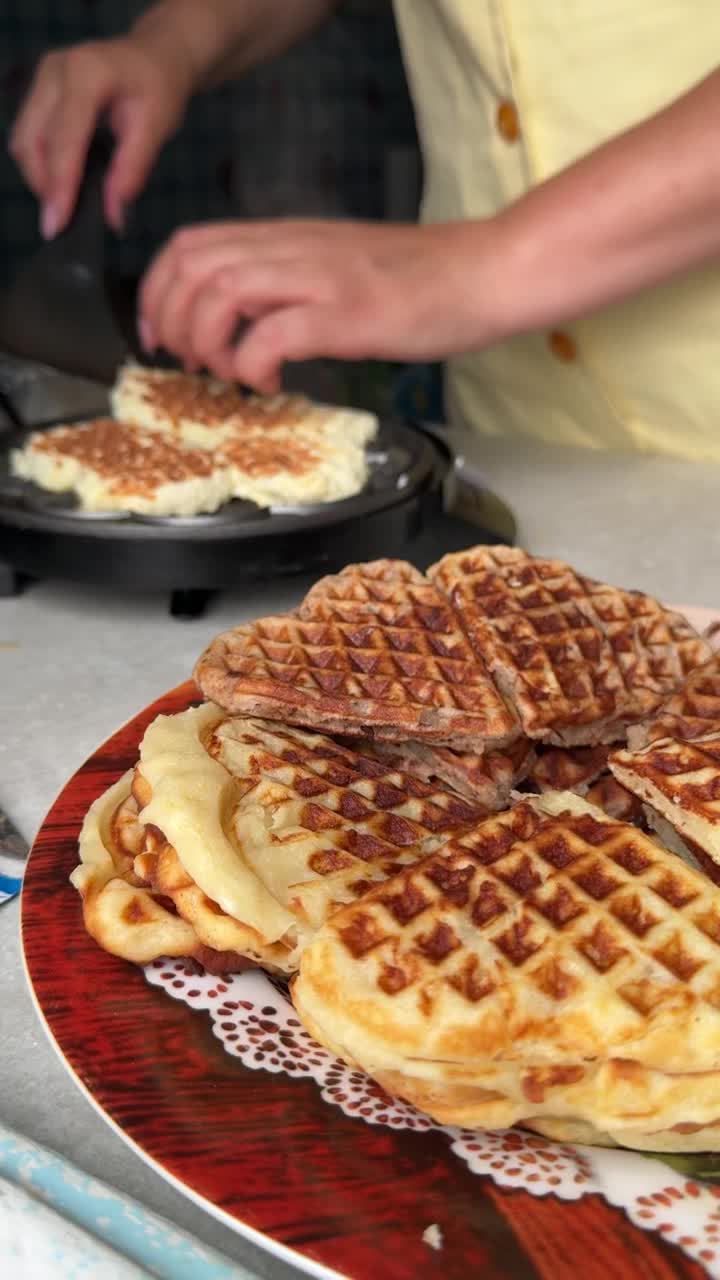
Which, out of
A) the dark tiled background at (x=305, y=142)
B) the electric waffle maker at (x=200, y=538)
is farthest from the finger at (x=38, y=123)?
the dark tiled background at (x=305, y=142)

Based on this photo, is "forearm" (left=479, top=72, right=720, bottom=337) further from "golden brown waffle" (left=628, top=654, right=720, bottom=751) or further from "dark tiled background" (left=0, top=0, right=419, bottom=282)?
"dark tiled background" (left=0, top=0, right=419, bottom=282)

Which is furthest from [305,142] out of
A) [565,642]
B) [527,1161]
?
[527,1161]

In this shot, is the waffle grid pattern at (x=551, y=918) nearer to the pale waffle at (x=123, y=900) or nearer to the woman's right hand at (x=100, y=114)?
the pale waffle at (x=123, y=900)

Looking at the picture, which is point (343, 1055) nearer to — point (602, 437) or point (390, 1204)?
point (390, 1204)

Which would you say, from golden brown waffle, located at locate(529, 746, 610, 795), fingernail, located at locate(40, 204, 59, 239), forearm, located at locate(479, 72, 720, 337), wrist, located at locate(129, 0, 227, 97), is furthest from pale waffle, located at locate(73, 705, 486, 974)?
wrist, located at locate(129, 0, 227, 97)

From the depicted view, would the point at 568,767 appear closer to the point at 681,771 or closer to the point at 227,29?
Result: the point at 681,771

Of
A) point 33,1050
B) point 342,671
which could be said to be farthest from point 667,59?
point 33,1050
